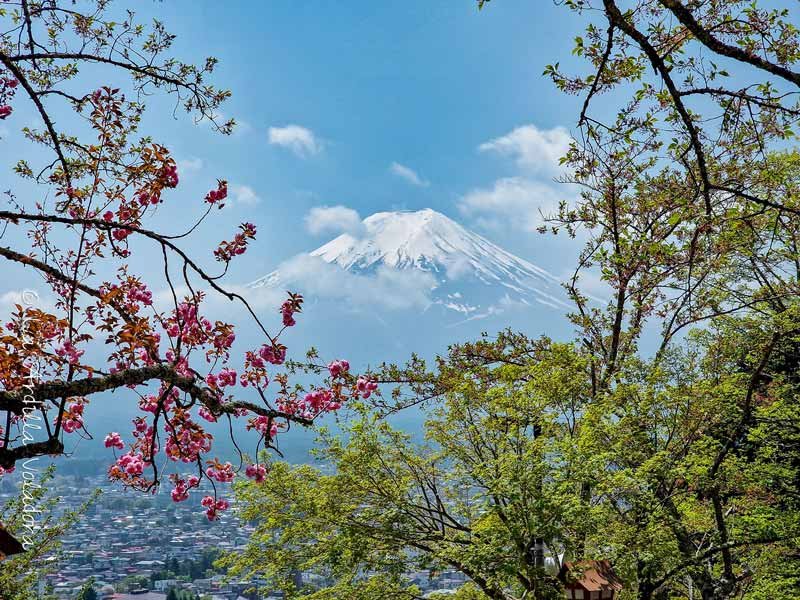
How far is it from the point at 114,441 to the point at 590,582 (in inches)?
153

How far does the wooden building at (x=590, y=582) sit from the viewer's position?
16.5 feet

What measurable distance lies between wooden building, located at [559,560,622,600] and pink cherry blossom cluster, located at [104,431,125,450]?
12.4 feet

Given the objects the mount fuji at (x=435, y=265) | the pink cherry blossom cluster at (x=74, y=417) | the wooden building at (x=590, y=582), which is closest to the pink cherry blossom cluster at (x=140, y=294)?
the pink cherry blossom cluster at (x=74, y=417)

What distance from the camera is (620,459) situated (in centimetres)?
693

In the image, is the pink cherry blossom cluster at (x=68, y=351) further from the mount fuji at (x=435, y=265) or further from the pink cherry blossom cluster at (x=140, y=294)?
the mount fuji at (x=435, y=265)

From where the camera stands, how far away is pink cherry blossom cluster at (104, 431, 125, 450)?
12.6 ft

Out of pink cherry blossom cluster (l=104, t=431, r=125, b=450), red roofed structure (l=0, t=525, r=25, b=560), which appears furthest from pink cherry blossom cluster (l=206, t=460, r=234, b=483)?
red roofed structure (l=0, t=525, r=25, b=560)

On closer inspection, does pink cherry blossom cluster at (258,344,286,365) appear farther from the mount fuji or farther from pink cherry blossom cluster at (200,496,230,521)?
the mount fuji

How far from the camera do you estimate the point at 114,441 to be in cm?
392

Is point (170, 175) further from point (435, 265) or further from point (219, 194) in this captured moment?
point (435, 265)

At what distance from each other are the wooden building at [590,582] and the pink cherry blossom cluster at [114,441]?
12.4ft

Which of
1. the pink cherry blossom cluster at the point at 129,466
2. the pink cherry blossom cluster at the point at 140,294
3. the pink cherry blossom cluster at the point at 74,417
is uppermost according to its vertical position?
the pink cherry blossom cluster at the point at 140,294

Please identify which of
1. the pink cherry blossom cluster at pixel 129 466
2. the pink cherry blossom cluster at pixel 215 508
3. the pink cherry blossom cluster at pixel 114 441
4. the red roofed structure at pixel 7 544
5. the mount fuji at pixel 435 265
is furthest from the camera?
the mount fuji at pixel 435 265

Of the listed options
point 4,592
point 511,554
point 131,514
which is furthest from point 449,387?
point 131,514
